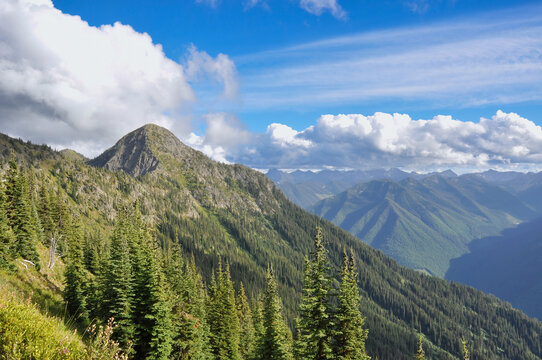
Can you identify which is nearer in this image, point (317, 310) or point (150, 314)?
point (317, 310)

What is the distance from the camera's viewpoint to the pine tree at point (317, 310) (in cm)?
2611

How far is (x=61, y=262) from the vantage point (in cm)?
6594

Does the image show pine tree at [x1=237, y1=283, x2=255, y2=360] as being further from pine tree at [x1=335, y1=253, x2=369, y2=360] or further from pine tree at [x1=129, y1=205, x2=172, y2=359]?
pine tree at [x1=335, y1=253, x2=369, y2=360]

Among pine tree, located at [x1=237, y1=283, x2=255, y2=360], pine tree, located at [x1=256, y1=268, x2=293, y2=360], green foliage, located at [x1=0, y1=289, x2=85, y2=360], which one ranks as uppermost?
green foliage, located at [x1=0, y1=289, x2=85, y2=360]

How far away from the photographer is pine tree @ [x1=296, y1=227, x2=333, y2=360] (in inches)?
1028

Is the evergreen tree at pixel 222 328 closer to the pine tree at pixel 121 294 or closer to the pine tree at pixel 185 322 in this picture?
the pine tree at pixel 185 322

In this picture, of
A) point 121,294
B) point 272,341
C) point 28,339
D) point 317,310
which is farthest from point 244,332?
point 28,339

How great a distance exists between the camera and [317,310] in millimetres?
26500

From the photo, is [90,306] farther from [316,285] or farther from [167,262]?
[316,285]

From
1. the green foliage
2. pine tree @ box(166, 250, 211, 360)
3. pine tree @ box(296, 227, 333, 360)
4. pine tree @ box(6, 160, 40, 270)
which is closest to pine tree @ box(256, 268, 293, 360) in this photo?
pine tree @ box(166, 250, 211, 360)

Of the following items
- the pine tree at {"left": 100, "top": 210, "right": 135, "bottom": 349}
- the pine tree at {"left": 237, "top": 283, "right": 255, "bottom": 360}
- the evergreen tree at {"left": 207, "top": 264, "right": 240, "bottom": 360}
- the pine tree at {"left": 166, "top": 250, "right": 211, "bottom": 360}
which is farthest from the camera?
the pine tree at {"left": 237, "top": 283, "right": 255, "bottom": 360}

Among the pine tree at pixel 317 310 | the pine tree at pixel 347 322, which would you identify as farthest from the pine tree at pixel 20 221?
the pine tree at pixel 347 322

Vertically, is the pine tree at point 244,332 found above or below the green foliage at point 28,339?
below

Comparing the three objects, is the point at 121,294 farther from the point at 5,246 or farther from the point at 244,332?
the point at 244,332
